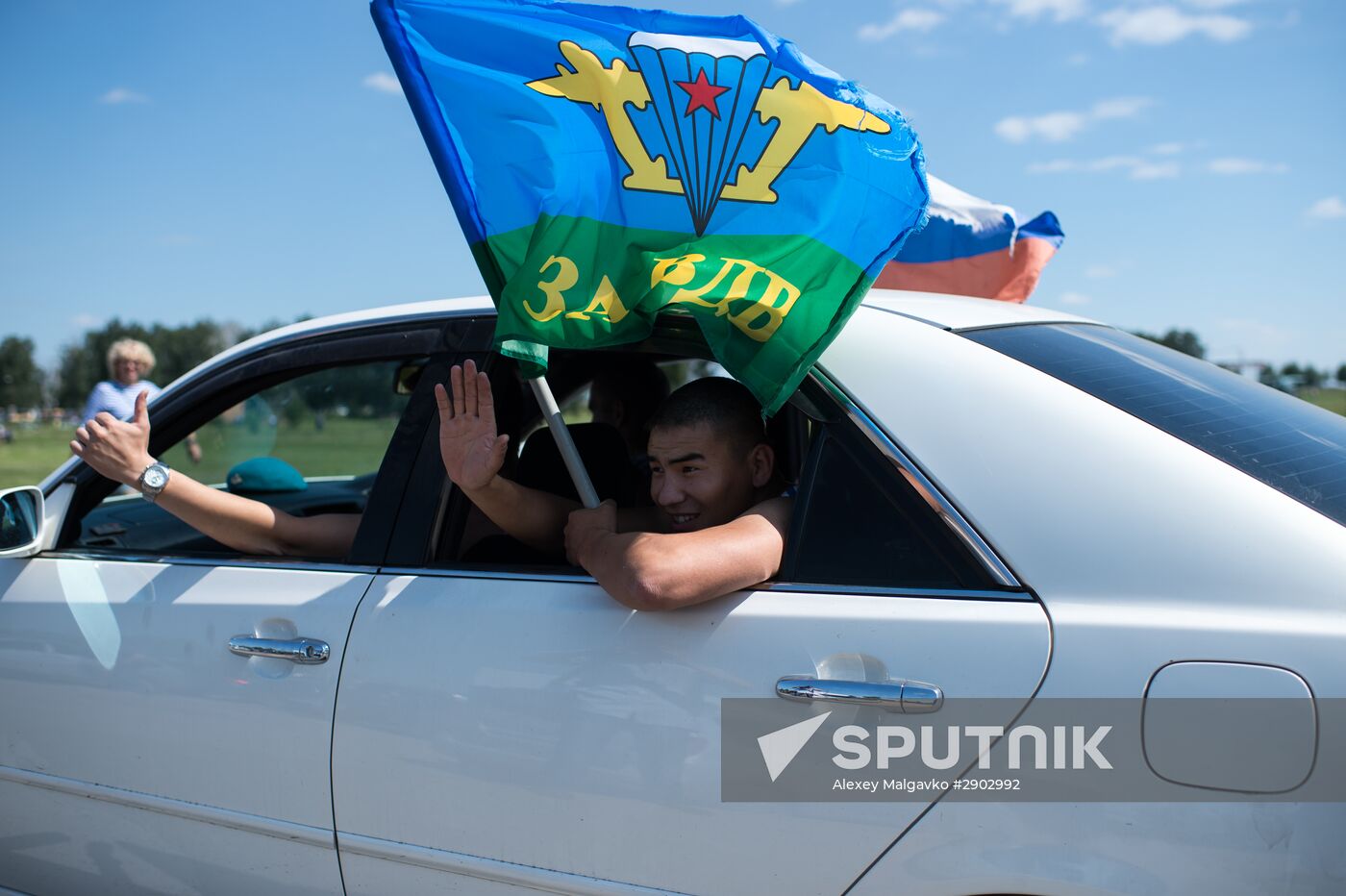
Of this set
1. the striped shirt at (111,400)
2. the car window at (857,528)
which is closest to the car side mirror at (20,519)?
the car window at (857,528)

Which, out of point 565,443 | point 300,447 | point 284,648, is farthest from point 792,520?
point 300,447

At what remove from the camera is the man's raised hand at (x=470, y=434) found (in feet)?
7.31

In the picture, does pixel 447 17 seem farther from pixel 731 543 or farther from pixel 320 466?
pixel 320 466

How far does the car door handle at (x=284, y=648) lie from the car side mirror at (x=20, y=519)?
854 mm

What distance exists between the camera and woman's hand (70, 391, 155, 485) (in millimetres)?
2516

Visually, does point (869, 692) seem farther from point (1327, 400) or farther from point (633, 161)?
point (1327, 400)

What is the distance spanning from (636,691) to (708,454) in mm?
657

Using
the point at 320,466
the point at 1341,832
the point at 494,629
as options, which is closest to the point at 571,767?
the point at 494,629

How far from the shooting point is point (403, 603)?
2170mm

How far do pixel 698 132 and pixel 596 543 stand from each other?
92 centimetres

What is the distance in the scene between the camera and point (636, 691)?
1.87 metres

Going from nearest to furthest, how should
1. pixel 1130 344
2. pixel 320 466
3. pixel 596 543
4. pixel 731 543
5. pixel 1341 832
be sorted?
pixel 1341 832 → pixel 731 543 → pixel 596 543 → pixel 1130 344 → pixel 320 466

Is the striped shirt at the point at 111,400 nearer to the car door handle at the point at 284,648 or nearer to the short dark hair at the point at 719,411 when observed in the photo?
the car door handle at the point at 284,648

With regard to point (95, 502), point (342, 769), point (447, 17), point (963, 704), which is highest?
point (447, 17)
